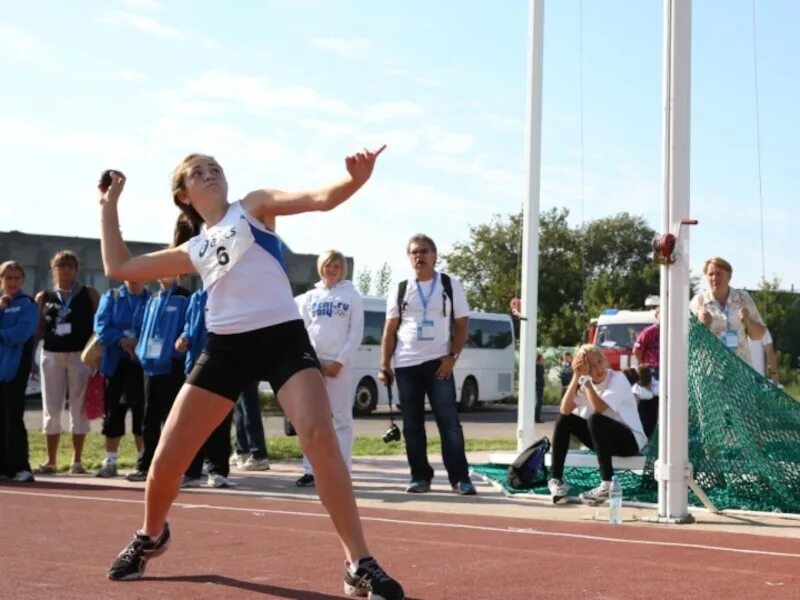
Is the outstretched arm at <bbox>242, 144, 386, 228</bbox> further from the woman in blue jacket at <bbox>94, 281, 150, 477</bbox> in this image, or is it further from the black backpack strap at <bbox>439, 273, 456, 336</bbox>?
the woman in blue jacket at <bbox>94, 281, 150, 477</bbox>

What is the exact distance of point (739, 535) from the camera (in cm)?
851

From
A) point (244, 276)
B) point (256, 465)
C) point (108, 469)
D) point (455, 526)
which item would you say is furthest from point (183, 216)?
point (256, 465)

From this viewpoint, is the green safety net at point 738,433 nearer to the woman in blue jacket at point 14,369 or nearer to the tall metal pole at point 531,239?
the tall metal pole at point 531,239

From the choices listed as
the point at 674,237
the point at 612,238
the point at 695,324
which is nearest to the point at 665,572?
the point at 674,237

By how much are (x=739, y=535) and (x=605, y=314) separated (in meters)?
26.8

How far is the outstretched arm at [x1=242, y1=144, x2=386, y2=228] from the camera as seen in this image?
18.0 ft

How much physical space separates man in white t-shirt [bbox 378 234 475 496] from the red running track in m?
1.61

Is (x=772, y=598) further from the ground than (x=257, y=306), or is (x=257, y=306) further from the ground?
(x=257, y=306)

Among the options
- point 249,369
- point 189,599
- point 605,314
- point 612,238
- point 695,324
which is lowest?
point 189,599

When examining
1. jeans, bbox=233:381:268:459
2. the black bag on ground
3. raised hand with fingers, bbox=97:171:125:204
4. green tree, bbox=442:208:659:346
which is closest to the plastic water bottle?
the black bag on ground

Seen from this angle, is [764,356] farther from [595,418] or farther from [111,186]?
[111,186]

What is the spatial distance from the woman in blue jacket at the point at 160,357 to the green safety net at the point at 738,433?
15.6 ft

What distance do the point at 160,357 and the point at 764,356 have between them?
5.26 metres

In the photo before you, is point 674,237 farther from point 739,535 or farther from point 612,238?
point 612,238
